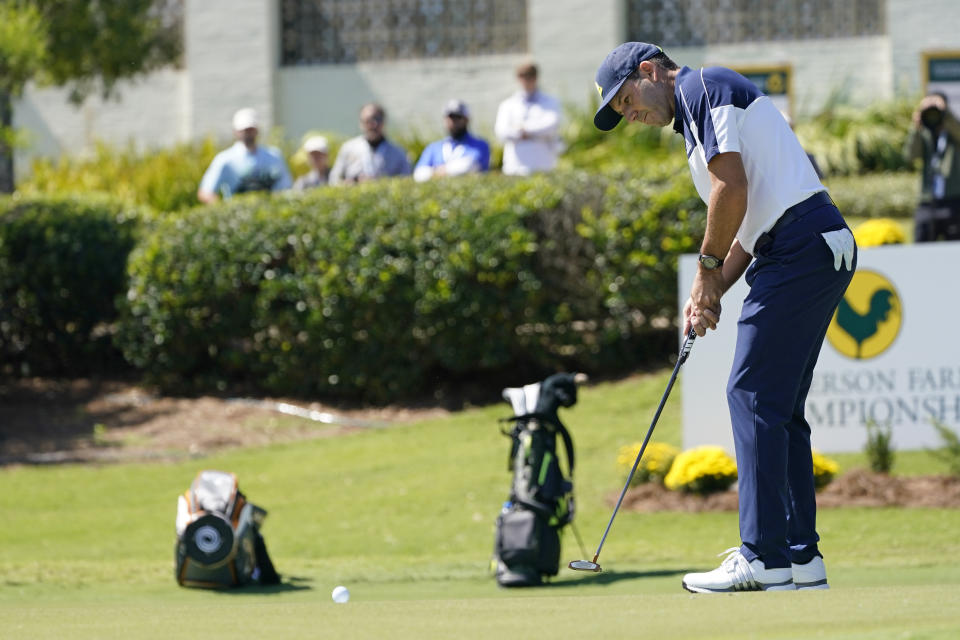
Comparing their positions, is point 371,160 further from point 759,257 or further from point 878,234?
point 759,257

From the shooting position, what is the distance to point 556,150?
46.2ft

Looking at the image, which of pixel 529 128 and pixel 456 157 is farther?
pixel 529 128

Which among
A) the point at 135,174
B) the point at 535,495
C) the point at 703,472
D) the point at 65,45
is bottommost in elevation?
the point at 703,472

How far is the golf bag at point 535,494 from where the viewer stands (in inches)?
268

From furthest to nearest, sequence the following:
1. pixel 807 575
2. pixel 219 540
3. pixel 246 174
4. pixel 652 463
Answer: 1. pixel 246 174
2. pixel 652 463
3. pixel 219 540
4. pixel 807 575

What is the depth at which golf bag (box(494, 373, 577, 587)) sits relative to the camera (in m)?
6.81

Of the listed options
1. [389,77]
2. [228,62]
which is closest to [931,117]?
[389,77]

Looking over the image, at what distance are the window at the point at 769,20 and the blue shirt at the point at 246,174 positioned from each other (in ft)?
31.8

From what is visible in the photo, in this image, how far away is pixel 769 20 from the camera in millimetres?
22000

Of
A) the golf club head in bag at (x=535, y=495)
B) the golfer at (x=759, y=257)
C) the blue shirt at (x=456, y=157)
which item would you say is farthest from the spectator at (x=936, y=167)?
the golfer at (x=759, y=257)

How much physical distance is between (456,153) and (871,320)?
5381 millimetres

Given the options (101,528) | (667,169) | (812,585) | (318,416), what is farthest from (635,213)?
(812,585)

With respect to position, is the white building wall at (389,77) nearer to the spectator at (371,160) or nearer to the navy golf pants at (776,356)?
the spectator at (371,160)

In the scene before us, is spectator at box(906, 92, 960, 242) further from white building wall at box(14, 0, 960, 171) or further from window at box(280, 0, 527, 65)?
window at box(280, 0, 527, 65)
